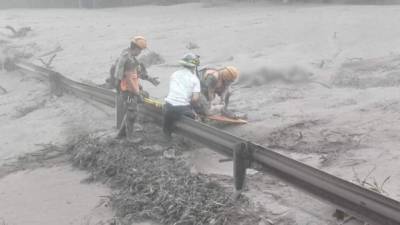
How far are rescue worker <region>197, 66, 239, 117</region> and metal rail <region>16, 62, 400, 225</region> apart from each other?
800 mm

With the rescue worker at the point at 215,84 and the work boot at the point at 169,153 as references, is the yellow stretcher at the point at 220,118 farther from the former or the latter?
the work boot at the point at 169,153

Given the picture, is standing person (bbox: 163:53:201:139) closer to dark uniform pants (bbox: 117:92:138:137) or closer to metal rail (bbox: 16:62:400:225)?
metal rail (bbox: 16:62:400:225)

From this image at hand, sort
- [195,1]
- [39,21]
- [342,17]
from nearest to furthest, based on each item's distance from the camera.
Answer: [342,17], [39,21], [195,1]

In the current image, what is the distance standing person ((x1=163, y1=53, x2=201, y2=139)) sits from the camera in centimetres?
759

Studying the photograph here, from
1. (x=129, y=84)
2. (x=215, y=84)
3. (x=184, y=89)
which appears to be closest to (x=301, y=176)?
(x=184, y=89)

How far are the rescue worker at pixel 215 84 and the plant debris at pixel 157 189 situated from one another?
1043 millimetres

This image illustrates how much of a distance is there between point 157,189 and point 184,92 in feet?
5.40

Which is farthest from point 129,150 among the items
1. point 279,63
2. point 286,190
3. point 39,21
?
point 39,21

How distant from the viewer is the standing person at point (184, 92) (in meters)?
7.59

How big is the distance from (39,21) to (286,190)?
21.2 meters

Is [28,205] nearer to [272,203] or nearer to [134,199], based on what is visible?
[134,199]

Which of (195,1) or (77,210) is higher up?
(195,1)

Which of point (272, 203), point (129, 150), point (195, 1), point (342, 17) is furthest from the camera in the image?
point (195, 1)

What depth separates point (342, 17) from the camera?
16344mm
